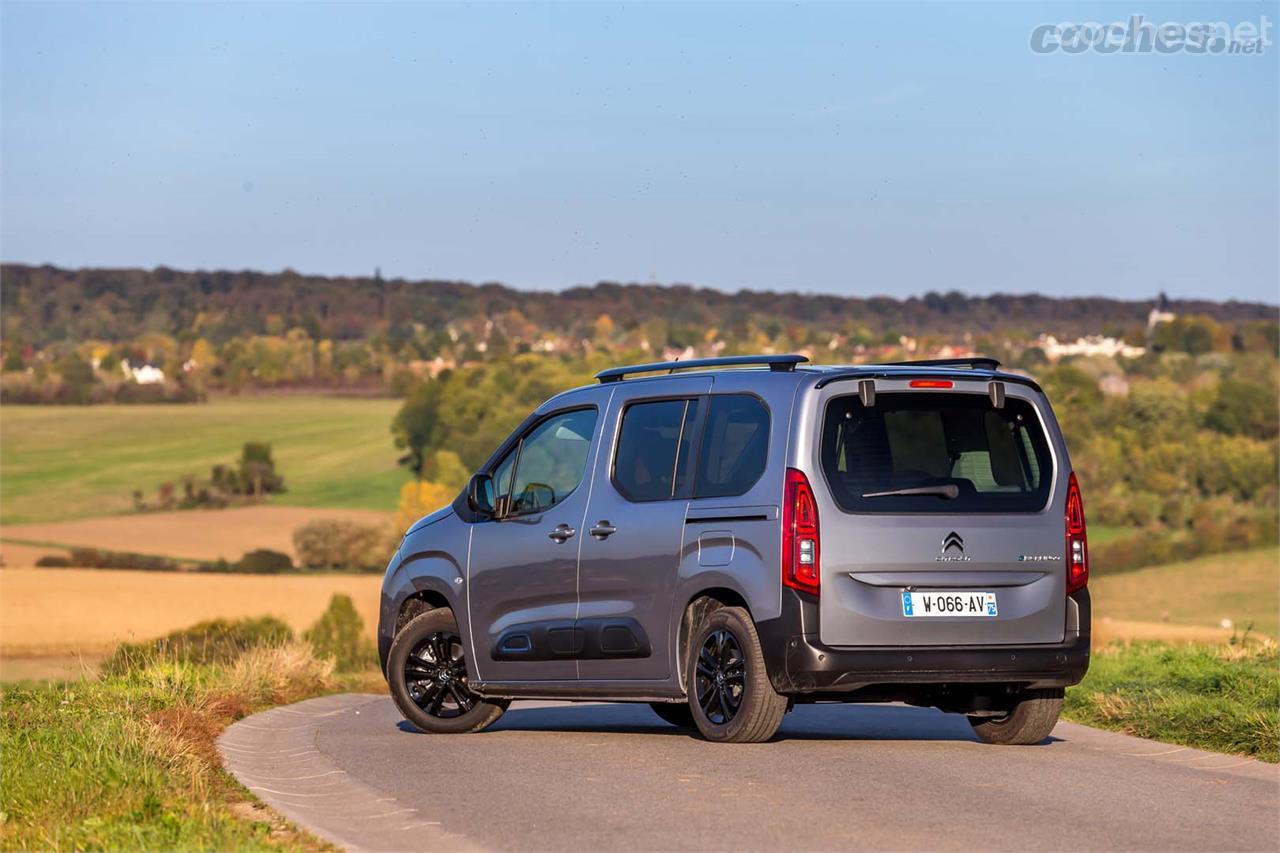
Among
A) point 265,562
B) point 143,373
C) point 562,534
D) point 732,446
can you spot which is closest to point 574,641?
point 562,534

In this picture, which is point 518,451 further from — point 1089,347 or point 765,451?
point 1089,347

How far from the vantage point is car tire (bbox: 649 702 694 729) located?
13.2 m

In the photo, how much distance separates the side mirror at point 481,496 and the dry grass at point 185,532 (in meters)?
101

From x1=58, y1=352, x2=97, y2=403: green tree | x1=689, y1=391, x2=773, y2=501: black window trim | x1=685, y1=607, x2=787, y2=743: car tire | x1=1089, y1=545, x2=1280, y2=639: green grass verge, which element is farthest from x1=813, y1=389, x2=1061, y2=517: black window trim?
x1=58, y1=352, x2=97, y2=403: green tree

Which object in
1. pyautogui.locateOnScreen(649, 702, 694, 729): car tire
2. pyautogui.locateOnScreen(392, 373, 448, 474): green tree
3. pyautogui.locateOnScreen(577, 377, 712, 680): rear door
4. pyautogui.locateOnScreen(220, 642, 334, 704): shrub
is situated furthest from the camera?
pyautogui.locateOnScreen(392, 373, 448, 474): green tree

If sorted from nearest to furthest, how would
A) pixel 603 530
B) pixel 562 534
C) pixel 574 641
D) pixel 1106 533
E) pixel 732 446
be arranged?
pixel 732 446
pixel 603 530
pixel 574 641
pixel 562 534
pixel 1106 533

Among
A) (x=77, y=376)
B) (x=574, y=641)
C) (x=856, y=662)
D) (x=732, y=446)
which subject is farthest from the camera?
(x=77, y=376)

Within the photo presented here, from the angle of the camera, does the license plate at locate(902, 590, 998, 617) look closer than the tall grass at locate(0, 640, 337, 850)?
No

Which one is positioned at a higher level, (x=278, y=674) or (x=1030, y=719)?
(x=1030, y=719)

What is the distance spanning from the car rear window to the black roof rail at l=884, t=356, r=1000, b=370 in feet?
0.75

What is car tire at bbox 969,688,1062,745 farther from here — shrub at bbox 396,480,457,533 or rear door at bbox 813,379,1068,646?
shrub at bbox 396,480,457,533

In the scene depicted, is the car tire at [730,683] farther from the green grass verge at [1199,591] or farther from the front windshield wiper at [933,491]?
the green grass verge at [1199,591]

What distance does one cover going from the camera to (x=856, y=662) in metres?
10.7

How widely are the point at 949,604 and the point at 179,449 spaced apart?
153 m
